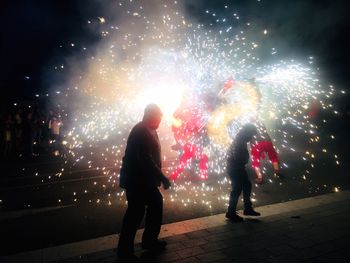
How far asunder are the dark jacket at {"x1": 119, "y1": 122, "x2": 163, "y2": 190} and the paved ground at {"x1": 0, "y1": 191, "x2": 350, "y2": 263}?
0.93 meters

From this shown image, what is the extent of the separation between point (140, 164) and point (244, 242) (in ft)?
5.90

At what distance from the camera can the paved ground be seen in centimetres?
400

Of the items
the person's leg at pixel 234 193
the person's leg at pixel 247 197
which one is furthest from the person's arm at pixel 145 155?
the person's leg at pixel 247 197

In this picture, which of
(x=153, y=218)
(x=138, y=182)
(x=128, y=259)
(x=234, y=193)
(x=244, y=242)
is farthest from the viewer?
(x=234, y=193)

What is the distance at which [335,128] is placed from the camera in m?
21.1

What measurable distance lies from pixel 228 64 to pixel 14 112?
366 inches

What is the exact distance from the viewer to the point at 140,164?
408cm

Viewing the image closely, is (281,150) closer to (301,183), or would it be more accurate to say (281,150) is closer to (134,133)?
(301,183)

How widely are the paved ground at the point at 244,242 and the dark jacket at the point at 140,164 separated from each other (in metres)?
0.93

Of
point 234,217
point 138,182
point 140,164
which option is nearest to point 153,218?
point 138,182

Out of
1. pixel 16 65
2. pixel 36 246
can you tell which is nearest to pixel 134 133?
pixel 36 246

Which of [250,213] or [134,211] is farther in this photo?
[250,213]

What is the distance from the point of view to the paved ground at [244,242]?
4.00m

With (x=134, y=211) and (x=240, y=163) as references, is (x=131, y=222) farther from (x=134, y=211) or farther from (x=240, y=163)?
(x=240, y=163)
